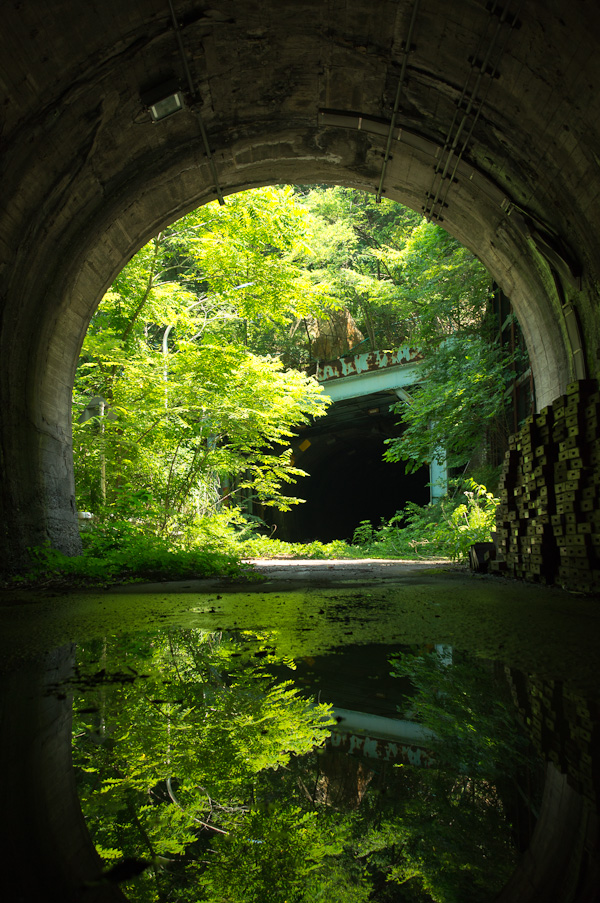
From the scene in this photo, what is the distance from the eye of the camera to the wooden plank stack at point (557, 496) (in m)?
6.67

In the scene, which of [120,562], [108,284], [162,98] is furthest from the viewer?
[108,284]

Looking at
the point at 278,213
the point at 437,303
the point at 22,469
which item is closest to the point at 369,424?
the point at 437,303

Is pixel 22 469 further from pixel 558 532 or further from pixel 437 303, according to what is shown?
pixel 437 303

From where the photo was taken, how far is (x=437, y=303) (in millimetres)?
15594

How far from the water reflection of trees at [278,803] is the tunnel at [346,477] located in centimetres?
1917

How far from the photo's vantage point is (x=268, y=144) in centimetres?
868

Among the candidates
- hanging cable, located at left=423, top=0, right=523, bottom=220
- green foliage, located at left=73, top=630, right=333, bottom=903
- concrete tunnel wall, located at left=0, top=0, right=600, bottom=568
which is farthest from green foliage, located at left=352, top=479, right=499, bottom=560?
green foliage, located at left=73, top=630, right=333, bottom=903

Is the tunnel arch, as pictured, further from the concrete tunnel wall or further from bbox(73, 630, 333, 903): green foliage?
bbox(73, 630, 333, 903): green foliage

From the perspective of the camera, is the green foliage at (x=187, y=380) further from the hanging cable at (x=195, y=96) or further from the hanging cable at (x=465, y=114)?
the hanging cable at (x=465, y=114)

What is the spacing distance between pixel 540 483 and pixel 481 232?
413cm

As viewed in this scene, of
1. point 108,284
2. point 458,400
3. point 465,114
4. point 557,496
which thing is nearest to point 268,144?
point 465,114

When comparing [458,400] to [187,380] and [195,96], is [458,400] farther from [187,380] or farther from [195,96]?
[195,96]

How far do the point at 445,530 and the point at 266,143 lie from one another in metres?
10.4

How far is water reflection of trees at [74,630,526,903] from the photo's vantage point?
1.15 meters
